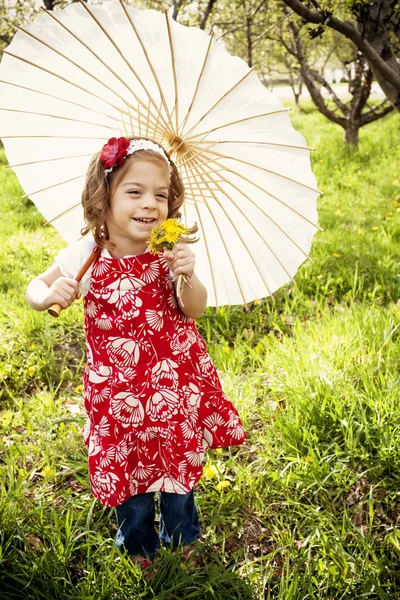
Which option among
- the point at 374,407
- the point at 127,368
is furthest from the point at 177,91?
the point at 374,407

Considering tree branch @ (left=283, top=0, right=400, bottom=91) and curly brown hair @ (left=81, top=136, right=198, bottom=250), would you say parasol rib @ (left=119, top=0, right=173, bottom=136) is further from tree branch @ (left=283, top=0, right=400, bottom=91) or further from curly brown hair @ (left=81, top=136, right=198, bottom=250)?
tree branch @ (left=283, top=0, right=400, bottom=91)

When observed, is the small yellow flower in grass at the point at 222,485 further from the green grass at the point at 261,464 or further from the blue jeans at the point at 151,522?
the blue jeans at the point at 151,522

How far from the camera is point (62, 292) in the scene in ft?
5.06

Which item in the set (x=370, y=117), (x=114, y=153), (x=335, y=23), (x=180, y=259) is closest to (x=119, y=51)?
(x=114, y=153)

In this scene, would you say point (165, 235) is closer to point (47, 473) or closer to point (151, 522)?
point (151, 522)

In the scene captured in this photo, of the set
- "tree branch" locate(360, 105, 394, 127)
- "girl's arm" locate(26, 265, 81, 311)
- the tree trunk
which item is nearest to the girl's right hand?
"girl's arm" locate(26, 265, 81, 311)

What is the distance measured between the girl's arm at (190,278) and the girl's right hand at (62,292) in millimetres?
307

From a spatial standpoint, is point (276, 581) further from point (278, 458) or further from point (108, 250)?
point (108, 250)

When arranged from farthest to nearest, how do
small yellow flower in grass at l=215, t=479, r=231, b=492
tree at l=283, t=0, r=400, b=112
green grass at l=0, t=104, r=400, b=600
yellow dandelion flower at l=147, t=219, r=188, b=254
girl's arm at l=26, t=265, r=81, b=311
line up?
tree at l=283, t=0, r=400, b=112 → small yellow flower in grass at l=215, t=479, r=231, b=492 → green grass at l=0, t=104, r=400, b=600 → girl's arm at l=26, t=265, r=81, b=311 → yellow dandelion flower at l=147, t=219, r=188, b=254

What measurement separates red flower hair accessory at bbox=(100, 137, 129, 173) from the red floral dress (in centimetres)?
30

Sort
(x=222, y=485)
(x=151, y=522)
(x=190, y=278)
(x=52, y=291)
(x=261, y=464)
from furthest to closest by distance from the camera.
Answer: (x=261, y=464) < (x=222, y=485) < (x=151, y=522) < (x=190, y=278) < (x=52, y=291)

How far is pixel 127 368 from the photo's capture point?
1647mm

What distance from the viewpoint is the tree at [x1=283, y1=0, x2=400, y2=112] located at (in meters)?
2.31

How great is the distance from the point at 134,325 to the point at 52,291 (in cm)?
28
